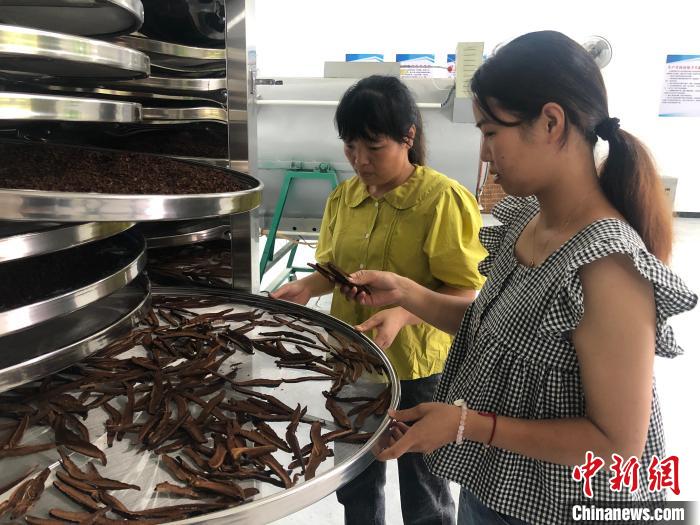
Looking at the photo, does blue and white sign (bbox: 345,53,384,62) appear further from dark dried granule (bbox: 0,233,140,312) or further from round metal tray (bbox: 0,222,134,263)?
round metal tray (bbox: 0,222,134,263)

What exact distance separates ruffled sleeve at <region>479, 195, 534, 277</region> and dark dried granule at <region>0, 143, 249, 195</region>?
0.57 meters

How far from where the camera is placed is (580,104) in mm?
899

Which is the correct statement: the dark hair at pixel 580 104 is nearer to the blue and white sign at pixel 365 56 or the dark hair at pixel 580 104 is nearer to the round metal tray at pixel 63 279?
the round metal tray at pixel 63 279

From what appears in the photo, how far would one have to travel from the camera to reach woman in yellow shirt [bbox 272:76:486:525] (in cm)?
151

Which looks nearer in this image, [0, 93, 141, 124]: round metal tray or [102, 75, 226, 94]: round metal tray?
[0, 93, 141, 124]: round metal tray

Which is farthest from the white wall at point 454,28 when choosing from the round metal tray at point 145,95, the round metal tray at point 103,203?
the round metal tray at point 103,203

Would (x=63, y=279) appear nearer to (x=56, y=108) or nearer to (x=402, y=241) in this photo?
(x=56, y=108)

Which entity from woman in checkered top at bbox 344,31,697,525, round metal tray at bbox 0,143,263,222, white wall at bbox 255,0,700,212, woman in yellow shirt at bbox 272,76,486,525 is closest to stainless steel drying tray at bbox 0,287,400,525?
woman in checkered top at bbox 344,31,697,525

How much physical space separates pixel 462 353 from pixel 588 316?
43 cm

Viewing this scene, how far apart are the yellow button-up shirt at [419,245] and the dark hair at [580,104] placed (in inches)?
22.8

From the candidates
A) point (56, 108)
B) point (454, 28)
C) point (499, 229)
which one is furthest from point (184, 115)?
point (454, 28)

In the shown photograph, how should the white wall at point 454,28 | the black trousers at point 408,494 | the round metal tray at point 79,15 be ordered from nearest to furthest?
the round metal tray at point 79,15, the black trousers at point 408,494, the white wall at point 454,28

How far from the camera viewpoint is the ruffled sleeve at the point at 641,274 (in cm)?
81

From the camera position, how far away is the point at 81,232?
2.49 ft
